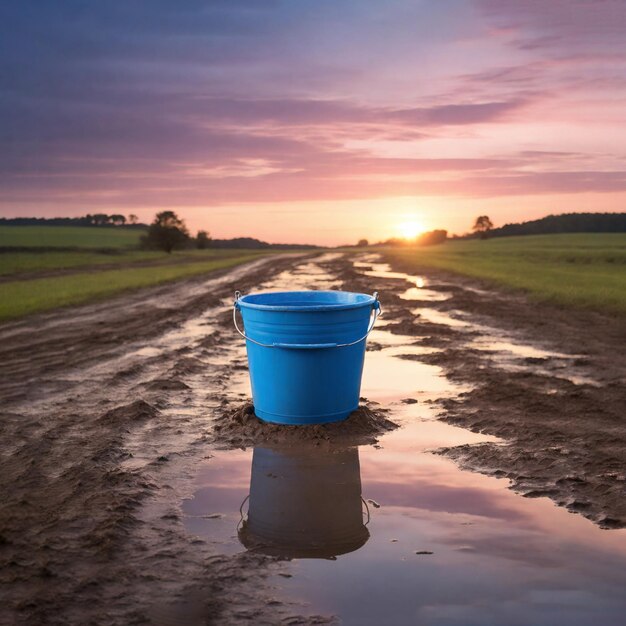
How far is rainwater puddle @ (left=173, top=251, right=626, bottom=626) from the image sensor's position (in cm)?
357

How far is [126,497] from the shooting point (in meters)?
4.93

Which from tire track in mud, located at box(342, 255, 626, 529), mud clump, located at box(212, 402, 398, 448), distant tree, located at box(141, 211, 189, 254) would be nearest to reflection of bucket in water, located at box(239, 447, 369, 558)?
mud clump, located at box(212, 402, 398, 448)

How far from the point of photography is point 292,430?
654 centimetres

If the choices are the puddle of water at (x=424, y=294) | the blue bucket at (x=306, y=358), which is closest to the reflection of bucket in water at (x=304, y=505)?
the blue bucket at (x=306, y=358)

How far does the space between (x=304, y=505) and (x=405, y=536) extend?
0.82 metres

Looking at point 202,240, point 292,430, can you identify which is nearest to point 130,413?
point 292,430

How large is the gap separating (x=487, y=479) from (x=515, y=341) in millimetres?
7103

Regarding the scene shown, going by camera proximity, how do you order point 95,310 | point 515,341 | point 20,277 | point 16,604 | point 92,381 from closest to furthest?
point 16,604
point 92,381
point 515,341
point 95,310
point 20,277

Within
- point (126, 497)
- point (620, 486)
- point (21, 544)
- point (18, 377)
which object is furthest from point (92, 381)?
point (620, 486)

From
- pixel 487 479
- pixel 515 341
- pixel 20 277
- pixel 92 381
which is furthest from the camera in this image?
pixel 20 277

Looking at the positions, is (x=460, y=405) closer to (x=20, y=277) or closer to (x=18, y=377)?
(x=18, y=377)

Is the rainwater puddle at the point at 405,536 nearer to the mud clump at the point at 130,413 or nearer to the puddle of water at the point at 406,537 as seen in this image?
the puddle of water at the point at 406,537

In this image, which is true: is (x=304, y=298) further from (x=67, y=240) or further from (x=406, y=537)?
(x=67, y=240)

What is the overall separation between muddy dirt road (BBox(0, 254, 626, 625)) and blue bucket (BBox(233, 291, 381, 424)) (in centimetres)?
43
